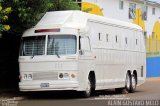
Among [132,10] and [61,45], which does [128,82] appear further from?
[132,10]

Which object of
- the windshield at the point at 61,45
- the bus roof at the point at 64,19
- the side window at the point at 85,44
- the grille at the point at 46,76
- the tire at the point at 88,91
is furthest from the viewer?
the tire at the point at 88,91

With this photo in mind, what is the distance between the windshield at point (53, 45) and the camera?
22188 mm

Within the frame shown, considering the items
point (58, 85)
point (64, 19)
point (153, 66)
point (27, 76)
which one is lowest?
point (153, 66)

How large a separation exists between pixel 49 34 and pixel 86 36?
153cm

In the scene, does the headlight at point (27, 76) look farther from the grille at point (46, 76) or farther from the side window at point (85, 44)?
the side window at point (85, 44)

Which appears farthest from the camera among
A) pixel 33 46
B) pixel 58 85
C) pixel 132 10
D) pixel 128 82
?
pixel 132 10

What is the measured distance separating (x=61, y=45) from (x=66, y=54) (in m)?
0.44

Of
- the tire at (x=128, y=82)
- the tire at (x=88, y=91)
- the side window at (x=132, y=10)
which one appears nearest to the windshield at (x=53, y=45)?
the tire at (x=88, y=91)

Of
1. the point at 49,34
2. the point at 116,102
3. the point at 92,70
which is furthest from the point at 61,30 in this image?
the point at 116,102

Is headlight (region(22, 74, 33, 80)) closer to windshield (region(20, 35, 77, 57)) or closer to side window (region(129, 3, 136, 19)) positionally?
windshield (region(20, 35, 77, 57))

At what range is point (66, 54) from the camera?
22.1 metres

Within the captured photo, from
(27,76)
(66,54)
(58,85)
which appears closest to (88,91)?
(58,85)

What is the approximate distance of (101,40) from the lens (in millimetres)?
24828

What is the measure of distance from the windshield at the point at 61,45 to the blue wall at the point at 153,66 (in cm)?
2871
